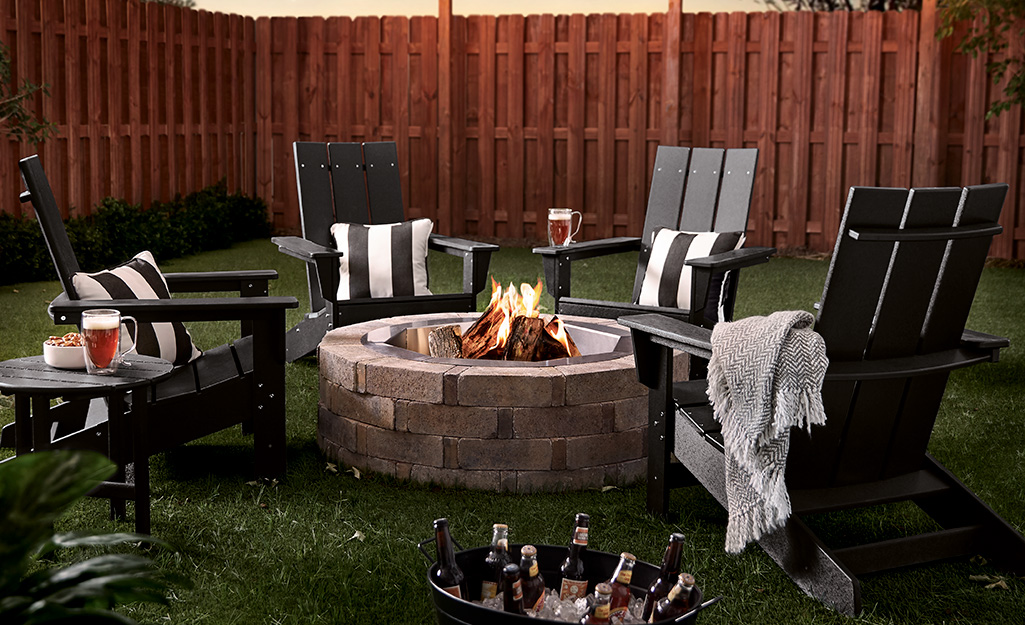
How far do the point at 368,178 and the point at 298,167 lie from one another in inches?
14.4

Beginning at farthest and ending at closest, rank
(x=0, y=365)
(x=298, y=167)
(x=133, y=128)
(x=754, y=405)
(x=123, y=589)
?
(x=133, y=128)
(x=298, y=167)
(x=0, y=365)
(x=754, y=405)
(x=123, y=589)

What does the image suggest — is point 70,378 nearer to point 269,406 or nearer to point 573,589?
point 269,406

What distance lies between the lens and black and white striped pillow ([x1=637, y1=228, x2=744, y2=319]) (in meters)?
4.55

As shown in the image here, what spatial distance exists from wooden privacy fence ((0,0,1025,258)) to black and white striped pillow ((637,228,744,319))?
4.37 metres

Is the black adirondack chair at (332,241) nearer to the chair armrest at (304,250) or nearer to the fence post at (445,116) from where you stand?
the chair armrest at (304,250)

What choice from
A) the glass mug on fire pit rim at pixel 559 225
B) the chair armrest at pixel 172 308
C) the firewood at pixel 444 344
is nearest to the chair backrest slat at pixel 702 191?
the glass mug on fire pit rim at pixel 559 225

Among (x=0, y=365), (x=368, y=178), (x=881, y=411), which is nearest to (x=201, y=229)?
(x=368, y=178)

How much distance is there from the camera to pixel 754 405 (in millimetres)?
2311

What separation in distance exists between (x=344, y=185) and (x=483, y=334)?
5.97 ft

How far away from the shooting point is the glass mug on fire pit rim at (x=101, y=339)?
99.4 inches

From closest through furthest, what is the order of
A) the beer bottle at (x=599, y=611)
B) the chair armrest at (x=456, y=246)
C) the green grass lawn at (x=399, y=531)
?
1. the beer bottle at (x=599, y=611)
2. the green grass lawn at (x=399, y=531)
3. the chair armrest at (x=456, y=246)

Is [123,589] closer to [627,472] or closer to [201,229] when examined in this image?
[627,472]

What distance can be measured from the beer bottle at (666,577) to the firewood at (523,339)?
1672 mm

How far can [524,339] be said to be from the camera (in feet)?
11.6
